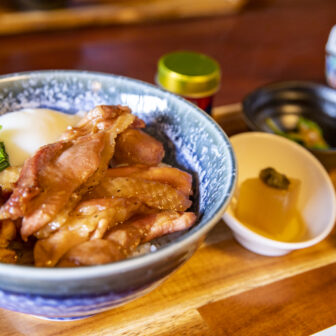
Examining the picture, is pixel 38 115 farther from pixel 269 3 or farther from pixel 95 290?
pixel 269 3

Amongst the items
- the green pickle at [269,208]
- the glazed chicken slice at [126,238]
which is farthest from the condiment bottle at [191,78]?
the glazed chicken slice at [126,238]

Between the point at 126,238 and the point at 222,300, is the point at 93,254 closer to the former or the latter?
the point at 126,238

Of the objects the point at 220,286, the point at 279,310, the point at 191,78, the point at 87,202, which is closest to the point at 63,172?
the point at 87,202

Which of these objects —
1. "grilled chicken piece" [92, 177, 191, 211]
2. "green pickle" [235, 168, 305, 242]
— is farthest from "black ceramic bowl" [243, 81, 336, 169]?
"grilled chicken piece" [92, 177, 191, 211]

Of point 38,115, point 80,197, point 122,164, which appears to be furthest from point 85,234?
point 38,115

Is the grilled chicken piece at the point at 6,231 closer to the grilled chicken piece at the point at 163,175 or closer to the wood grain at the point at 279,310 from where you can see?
the grilled chicken piece at the point at 163,175
